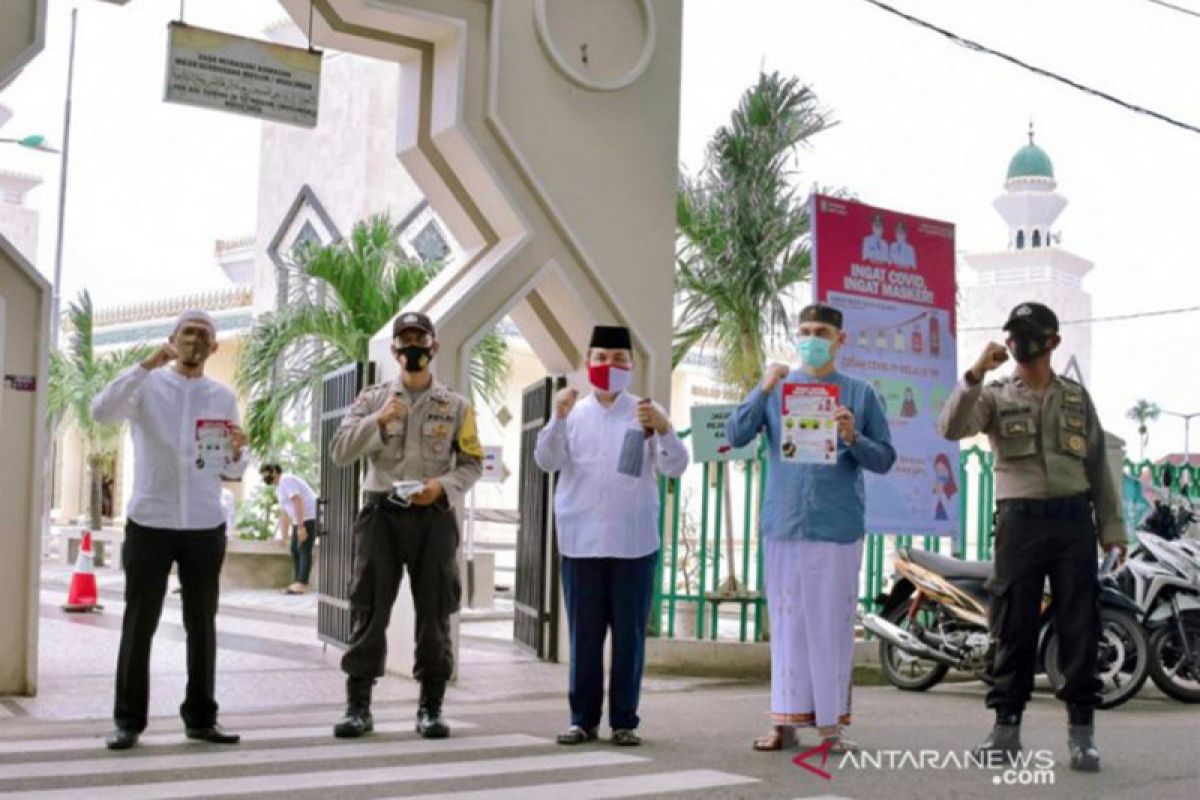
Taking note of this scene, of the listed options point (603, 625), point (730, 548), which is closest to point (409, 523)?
point (603, 625)

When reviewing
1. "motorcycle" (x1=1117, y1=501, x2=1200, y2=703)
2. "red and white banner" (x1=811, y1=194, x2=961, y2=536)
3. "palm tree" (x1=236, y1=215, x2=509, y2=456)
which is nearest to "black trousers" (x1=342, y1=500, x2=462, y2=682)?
"red and white banner" (x1=811, y1=194, x2=961, y2=536)

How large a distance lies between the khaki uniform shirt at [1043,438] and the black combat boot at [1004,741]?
85cm

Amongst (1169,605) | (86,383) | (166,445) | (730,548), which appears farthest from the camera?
(86,383)

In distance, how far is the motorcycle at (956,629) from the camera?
372 inches

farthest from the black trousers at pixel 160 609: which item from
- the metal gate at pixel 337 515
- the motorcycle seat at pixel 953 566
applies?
the motorcycle seat at pixel 953 566

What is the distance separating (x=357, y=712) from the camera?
730 centimetres

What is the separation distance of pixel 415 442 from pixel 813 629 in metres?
2.00

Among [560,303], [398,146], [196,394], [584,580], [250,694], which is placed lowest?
[250,694]

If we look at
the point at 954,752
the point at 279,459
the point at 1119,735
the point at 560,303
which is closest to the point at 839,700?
the point at 954,752

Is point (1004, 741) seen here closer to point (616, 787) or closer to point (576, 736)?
point (616, 787)

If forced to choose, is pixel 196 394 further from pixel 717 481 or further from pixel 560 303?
pixel 717 481

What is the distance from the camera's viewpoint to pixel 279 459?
22734 millimetres

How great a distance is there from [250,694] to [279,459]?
13.9 metres

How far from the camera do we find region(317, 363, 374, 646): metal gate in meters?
10.5
